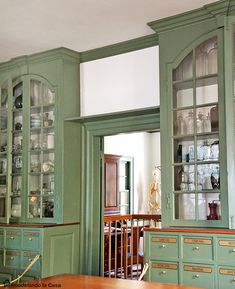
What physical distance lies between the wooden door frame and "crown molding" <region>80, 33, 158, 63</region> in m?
0.72

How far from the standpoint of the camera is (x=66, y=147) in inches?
189

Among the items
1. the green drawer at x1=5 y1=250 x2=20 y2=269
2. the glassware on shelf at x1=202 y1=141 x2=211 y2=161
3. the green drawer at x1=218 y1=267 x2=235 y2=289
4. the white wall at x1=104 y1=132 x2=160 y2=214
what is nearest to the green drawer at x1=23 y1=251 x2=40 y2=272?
the green drawer at x1=5 y1=250 x2=20 y2=269

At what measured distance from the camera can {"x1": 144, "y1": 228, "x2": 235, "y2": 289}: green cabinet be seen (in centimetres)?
335

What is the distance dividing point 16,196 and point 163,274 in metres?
2.19

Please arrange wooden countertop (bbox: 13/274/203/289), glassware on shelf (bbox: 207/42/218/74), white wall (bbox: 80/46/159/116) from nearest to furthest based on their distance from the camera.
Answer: wooden countertop (bbox: 13/274/203/289), glassware on shelf (bbox: 207/42/218/74), white wall (bbox: 80/46/159/116)

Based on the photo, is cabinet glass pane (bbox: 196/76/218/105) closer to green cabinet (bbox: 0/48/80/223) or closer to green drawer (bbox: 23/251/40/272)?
green cabinet (bbox: 0/48/80/223)

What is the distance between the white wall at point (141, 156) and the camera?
9.53m

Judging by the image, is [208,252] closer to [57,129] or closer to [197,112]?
[197,112]

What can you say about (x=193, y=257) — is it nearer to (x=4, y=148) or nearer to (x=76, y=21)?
(x=76, y=21)

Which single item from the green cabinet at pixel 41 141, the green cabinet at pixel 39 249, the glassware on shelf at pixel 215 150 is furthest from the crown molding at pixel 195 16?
the green cabinet at pixel 39 249

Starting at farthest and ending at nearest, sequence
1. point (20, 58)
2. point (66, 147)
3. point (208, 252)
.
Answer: point (20, 58), point (66, 147), point (208, 252)

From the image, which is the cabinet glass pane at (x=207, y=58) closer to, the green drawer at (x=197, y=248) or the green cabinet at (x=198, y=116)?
the green cabinet at (x=198, y=116)

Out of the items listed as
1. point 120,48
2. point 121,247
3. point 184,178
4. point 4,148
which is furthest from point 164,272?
point 121,247

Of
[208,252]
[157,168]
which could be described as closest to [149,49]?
[208,252]
